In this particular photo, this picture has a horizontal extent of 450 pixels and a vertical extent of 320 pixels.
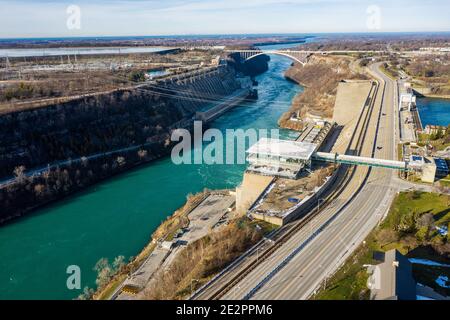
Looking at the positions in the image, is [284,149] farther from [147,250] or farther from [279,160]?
[147,250]

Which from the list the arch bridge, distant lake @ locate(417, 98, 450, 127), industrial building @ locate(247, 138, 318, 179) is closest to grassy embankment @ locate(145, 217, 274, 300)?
industrial building @ locate(247, 138, 318, 179)

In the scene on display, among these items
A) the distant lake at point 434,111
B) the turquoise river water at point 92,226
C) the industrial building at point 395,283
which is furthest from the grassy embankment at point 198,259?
the distant lake at point 434,111

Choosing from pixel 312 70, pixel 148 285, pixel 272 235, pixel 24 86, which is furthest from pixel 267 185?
pixel 312 70

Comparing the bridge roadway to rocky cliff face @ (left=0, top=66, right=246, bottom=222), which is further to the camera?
rocky cliff face @ (left=0, top=66, right=246, bottom=222)

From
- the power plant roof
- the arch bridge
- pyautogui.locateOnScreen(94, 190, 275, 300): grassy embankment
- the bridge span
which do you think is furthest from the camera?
the arch bridge

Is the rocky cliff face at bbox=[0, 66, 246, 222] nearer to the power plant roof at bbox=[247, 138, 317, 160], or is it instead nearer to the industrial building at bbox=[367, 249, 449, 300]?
the power plant roof at bbox=[247, 138, 317, 160]

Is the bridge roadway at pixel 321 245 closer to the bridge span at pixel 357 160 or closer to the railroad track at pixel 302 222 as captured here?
the railroad track at pixel 302 222

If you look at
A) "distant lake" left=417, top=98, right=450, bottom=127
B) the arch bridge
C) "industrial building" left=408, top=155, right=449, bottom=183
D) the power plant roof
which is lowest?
"industrial building" left=408, top=155, right=449, bottom=183
